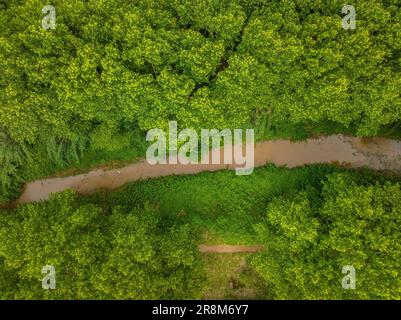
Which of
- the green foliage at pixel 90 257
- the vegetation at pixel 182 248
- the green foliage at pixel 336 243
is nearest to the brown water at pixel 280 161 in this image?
the vegetation at pixel 182 248

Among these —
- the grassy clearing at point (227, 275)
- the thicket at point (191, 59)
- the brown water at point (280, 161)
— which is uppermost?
the thicket at point (191, 59)

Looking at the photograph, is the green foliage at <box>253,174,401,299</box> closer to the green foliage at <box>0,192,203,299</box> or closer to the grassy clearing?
the grassy clearing

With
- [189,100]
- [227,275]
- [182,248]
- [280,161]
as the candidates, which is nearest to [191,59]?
[189,100]

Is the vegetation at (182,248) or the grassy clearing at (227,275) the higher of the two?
the vegetation at (182,248)

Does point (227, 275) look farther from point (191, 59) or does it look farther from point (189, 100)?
point (191, 59)

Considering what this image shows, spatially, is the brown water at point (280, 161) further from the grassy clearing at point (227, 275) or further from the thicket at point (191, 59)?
the grassy clearing at point (227, 275)
